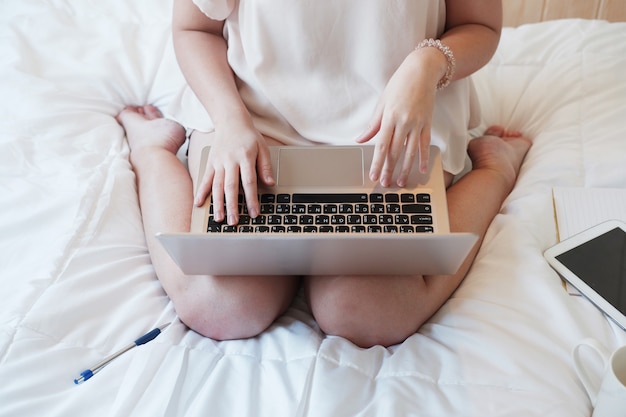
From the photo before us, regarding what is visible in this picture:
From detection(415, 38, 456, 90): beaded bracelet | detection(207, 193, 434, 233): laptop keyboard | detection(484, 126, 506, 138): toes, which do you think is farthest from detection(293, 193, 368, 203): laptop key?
detection(484, 126, 506, 138): toes

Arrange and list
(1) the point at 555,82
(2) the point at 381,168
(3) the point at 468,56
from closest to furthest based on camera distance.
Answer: (2) the point at 381,168
(3) the point at 468,56
(1) the point at 555,82

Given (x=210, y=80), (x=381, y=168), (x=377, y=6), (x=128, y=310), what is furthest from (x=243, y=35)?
(x=128, y=310)

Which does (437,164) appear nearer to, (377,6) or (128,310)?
(377,6)

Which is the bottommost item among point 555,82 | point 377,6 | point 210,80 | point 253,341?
point 253,341

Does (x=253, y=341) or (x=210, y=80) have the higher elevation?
(x=210, y=80)

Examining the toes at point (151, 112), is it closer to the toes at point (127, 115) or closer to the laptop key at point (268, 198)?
the toes at point (127, 115)

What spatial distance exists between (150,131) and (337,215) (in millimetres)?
497

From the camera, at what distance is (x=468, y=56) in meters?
0.88

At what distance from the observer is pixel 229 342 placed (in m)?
0.79

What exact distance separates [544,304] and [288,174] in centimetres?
40

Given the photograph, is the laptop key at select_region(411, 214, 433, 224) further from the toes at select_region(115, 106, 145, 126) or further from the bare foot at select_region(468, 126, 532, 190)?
the toes at select_region(115, 106, 145, 126)

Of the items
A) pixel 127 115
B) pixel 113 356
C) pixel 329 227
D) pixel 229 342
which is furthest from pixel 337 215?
pixel 127 115

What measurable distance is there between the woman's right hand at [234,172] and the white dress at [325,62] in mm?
132

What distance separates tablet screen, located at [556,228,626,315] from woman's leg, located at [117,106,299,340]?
423mm
